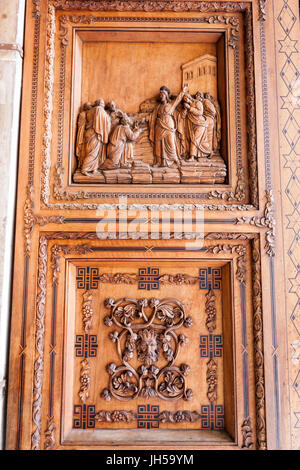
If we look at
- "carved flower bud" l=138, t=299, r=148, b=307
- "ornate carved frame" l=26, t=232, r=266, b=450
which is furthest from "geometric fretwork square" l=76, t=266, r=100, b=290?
"carved flower bud" l=138, t=299, r=148, b=307

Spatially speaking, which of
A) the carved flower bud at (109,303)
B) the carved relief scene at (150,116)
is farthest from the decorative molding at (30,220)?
the carved flower bud at (109,303)

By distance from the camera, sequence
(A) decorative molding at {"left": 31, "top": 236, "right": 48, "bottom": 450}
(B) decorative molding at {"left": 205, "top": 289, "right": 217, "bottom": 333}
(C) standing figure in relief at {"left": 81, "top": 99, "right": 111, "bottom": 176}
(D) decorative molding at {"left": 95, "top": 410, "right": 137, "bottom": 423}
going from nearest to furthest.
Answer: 1. (A) decorative molding at {"left": 31, "top": 236, "right": 48, "bottom": 450}
2. (D) decorative molding at {"left": 95, "top": 410, "right": 137, "bottom": 423}
3. (B) decorative molding at {"left": 205, "top": 289, "right": 217, "bottom": 333}
4. (C) standing figure in relief at {"left": 81, "top": 99, "right": 111, "bottom": 176}

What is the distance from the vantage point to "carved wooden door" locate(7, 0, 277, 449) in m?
3.17

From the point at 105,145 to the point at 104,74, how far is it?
66 cm

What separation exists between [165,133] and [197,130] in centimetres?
27

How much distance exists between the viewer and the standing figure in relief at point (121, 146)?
3471 millimetres

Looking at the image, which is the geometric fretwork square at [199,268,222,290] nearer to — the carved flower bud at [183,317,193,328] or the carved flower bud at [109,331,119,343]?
the carved flower bud at [183,317,193,328]

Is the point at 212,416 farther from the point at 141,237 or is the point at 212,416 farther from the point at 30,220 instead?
the point at 30,220

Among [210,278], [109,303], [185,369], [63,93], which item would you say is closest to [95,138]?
[63,93]

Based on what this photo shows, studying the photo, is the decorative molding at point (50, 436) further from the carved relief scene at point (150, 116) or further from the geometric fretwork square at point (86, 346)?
the carved relief scene at point (150, 116)

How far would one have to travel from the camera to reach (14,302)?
320cm

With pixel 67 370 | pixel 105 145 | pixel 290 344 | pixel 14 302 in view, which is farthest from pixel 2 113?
pixel 290 344

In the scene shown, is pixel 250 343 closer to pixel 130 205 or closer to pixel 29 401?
pixel 130 205

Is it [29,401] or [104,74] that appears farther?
[104,74]
